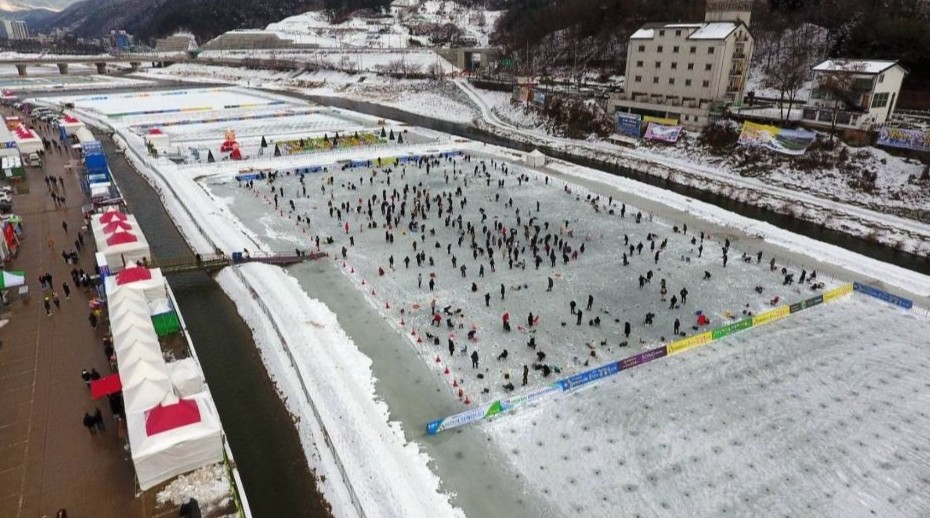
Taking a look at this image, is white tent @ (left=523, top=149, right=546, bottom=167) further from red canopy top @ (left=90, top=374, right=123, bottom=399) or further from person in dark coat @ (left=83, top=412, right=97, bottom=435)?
person in dark coat @ (left=83, top=412, right=97, bottom=435)

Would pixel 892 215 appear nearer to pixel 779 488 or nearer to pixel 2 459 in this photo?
pixel 779 488

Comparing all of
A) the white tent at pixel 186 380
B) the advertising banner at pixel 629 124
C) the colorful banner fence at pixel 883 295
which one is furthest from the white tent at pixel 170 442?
the advertising banner at pixel 629 124

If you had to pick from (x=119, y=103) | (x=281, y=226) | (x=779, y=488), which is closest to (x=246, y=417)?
(x=779, y=488)

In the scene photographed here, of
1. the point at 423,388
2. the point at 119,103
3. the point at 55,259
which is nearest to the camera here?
the point at 423,388

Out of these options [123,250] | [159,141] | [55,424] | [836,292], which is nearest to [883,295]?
[836,292]

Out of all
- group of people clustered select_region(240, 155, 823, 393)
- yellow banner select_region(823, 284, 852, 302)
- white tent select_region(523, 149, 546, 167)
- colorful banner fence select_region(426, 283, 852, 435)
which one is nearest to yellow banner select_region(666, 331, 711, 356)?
colorful banner fence select_region(426, 283, 852, 435)

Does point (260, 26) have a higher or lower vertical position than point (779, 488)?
higher

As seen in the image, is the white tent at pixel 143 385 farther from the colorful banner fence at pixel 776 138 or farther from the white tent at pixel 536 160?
the colorful banner fence at pixel 776 138
